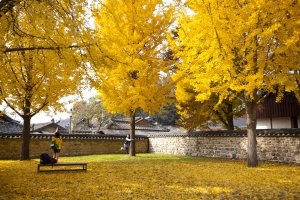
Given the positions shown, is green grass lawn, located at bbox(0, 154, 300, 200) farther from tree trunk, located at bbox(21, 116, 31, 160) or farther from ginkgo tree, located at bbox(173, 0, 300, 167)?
tree trunk, located at bbox(21, 116, 31, 160)

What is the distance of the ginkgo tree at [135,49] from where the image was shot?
15.4m

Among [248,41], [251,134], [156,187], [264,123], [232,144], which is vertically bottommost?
[156,187]

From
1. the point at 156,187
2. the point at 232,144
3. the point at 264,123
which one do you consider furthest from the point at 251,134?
the point at 264,123

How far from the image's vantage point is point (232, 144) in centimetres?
1638

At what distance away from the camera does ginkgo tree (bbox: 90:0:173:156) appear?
15.4 m

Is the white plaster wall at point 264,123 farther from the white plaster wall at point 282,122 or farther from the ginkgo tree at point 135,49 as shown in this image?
the ginkgo tree at point 135,49

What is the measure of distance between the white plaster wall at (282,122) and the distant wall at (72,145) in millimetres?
11291

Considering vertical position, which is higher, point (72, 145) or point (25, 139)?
point (25, 139)

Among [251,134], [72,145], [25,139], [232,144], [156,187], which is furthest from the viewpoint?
[72,145]

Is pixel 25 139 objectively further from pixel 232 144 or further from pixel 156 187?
pixel 232 144

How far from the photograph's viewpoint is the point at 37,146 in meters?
18.7

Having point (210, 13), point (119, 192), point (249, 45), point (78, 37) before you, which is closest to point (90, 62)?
point (78, 37)

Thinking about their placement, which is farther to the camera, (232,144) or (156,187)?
(232,144)

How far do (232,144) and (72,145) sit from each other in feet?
38.6
